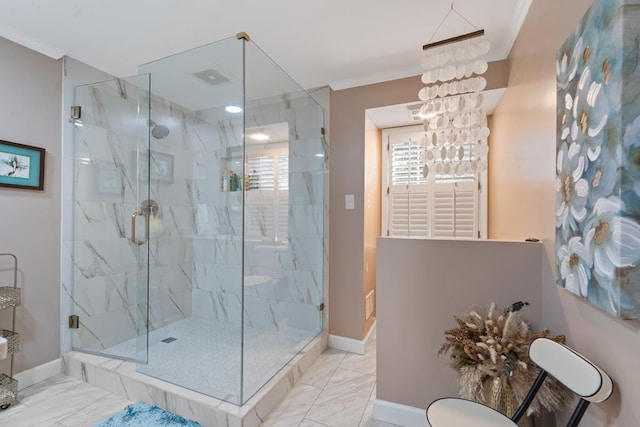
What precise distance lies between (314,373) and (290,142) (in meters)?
2.04

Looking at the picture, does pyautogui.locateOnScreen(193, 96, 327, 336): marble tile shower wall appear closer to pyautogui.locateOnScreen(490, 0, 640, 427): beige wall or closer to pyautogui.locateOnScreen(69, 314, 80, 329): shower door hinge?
pyautogui.locateOnScreen(69, 314, 80, 329): shower door hinge

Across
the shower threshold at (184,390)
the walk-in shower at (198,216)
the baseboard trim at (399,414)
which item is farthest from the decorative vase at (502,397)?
the walk-in shower at (198,216)

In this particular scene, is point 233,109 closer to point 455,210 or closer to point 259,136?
point 259,136

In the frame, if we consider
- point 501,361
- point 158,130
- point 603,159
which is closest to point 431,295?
point 501,361

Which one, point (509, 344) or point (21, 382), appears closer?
point (509, 344)

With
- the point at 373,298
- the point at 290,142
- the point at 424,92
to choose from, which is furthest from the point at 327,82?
the point at 373,298

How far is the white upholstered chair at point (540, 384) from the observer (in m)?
0.90

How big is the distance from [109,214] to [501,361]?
10.1ft

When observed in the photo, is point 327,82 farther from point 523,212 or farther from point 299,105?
point 523,212

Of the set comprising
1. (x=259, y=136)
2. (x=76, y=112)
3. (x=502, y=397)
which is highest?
(x=76, y=112)

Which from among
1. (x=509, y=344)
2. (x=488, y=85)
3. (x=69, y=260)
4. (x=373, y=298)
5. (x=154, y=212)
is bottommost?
(x=373, y=298)

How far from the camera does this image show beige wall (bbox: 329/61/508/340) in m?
2.73

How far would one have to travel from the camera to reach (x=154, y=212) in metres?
2.48

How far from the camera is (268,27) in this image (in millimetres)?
1988
